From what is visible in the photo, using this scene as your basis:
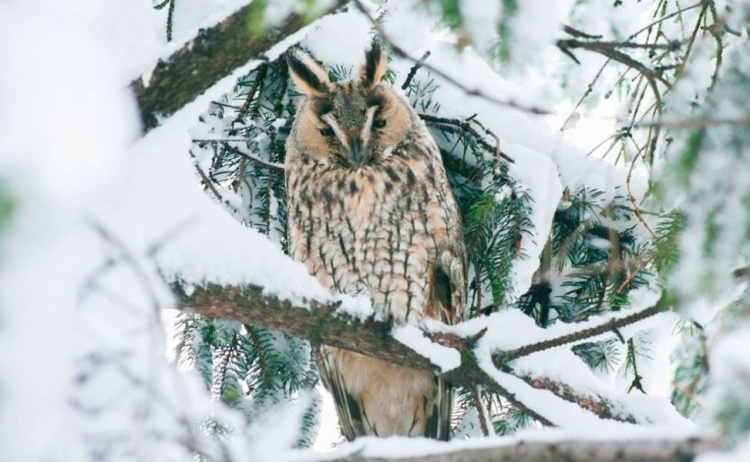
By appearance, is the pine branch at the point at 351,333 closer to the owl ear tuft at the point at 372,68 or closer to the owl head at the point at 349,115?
the owl head at the point at 349,115

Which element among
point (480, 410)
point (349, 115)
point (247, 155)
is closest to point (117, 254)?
point (480, 410)

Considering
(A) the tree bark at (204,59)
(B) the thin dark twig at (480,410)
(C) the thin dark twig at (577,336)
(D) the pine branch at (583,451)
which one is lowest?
(D) the pine branch at (583,451)

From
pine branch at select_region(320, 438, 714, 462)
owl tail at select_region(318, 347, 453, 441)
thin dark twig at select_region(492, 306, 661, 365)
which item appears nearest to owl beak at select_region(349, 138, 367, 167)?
owl tail at select_region(318, 347, 453, 441)

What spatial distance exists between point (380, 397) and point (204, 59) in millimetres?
1596

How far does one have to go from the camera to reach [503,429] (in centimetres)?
270

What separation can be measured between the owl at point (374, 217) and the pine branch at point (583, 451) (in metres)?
1.47

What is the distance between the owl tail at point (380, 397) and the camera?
9.07ft

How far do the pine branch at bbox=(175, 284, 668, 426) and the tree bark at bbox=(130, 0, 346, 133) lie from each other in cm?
41

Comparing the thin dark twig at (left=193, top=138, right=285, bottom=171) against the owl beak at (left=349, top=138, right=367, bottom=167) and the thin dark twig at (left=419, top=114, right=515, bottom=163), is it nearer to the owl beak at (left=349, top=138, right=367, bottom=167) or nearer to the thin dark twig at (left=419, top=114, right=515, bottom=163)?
the owl beak at (left=349, top=138, right=367, bottom=167)

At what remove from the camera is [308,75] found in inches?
104

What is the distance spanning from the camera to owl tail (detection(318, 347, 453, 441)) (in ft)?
9.07

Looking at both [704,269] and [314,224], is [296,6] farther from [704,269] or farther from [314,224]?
[314,224]

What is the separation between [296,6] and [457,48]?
315 mm

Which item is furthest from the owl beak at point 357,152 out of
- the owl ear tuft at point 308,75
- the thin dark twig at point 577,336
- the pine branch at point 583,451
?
the pine branch at point 583,451
